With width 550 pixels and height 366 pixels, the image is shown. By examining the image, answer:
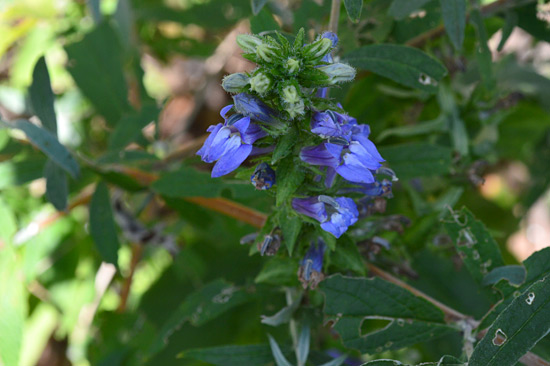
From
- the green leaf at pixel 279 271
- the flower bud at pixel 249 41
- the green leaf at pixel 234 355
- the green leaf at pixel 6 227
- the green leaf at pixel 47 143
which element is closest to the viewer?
the flower bud at pixel 249 41

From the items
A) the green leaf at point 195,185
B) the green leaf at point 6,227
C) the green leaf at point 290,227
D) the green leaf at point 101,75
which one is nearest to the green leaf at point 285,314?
the green leaf at point 290,227

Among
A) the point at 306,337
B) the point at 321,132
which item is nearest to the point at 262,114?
the point at 321,132

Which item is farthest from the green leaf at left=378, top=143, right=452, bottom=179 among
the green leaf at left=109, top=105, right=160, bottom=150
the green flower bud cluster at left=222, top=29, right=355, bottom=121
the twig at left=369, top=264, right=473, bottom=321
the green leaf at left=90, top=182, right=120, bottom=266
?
the green leaf at left=90, top=182, right=120, bottom=266

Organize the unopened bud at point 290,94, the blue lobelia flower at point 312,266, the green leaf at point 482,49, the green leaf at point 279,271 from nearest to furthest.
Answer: the unopened bud at point 290,94 < the blue lobelia flower at point 312,266 < the green leaf at point 279,271 < the green leaf at point 482,49

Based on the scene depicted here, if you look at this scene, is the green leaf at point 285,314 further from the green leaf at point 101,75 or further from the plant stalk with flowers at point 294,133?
the green leaf at point 101,75

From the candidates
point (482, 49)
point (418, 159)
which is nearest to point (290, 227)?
point (418, 159)

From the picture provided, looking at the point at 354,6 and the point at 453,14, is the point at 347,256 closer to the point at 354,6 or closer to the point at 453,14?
the point at 354,6

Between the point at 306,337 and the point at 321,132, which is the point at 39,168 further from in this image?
the point at 321,132
